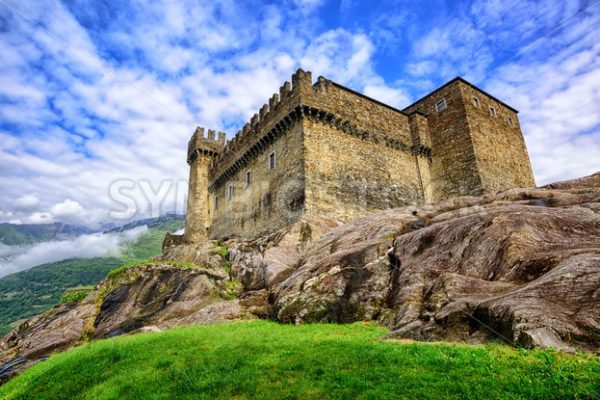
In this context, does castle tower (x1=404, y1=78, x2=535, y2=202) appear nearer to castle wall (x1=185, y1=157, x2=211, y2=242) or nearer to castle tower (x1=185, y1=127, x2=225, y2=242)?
castle tower (x1=185, y1=127, x2=225, y2=242)

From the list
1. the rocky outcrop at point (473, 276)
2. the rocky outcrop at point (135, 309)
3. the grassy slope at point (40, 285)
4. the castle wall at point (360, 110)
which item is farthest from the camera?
the grassy slope at point (40, 285)

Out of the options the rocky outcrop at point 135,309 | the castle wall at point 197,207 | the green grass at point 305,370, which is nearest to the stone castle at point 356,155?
the castle wall at point 197,207

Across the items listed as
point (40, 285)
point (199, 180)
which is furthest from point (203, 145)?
point (40, 285)

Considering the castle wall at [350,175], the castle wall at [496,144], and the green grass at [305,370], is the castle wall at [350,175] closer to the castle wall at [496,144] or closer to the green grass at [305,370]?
the castle wall at [496,144]

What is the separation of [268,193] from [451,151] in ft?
46.2

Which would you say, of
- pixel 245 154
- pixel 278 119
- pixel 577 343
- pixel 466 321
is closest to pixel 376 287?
pixel 466 321

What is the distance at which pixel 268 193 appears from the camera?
2509 centimetres

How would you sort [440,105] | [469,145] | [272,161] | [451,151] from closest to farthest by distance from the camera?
[272,161]
[469,145]
[451,151]
[440,105]

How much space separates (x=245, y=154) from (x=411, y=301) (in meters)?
21.1

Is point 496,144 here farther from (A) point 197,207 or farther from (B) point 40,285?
(B) point 40,285

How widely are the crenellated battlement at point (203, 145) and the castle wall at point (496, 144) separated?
23.0 meters

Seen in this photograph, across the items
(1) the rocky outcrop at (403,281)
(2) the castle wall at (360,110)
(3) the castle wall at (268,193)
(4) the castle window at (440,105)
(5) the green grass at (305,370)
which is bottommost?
(5) the green grass at (305,370)

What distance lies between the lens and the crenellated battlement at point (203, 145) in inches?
1428

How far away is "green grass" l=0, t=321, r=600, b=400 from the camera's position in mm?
5039
